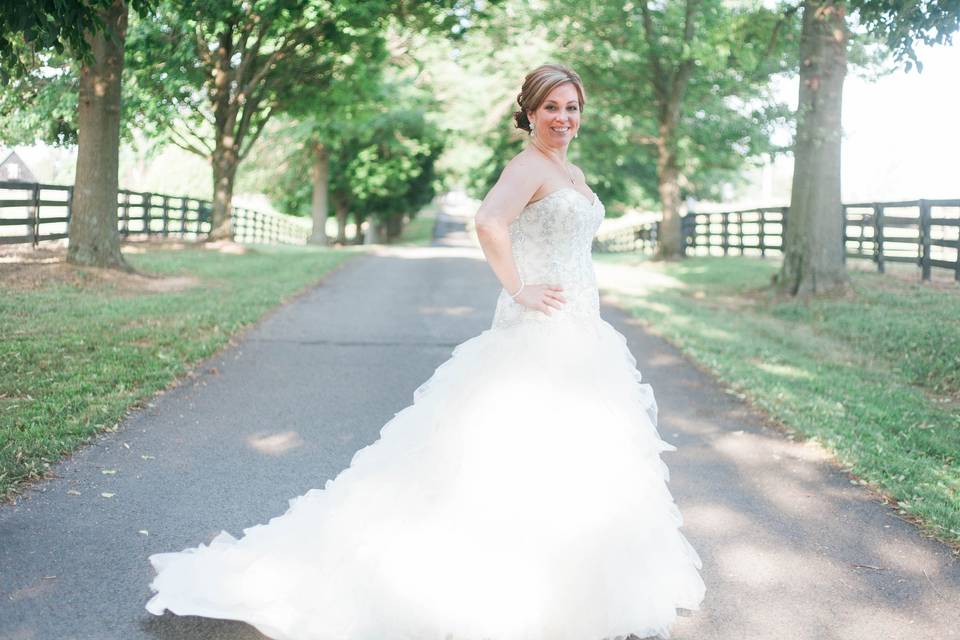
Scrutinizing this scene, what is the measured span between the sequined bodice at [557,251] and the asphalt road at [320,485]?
1.44 metres

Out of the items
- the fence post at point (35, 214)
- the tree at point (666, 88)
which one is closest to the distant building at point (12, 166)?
the fence post at point (35, 214)

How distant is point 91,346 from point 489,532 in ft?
21.1

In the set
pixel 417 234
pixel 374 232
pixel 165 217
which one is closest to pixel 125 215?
pixel 165 217

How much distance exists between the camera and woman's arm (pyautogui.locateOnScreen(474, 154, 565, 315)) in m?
3.38

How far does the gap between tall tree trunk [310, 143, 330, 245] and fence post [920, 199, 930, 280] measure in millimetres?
23002

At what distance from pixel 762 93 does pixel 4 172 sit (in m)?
19.6

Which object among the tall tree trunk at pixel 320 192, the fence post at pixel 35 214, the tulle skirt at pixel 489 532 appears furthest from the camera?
the tall tree trunk at pixel 320 192

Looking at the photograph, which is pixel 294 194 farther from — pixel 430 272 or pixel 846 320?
pixel 846 320

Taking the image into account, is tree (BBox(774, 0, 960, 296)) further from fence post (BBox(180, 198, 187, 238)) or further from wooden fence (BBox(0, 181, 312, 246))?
fence post (BBox(180, 198, 187, 238))

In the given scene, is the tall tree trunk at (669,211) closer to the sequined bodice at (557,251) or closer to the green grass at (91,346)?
the green grass at (91,346)

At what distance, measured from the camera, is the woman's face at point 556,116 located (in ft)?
11.7

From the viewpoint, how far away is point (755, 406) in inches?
303

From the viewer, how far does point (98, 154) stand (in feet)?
45.3

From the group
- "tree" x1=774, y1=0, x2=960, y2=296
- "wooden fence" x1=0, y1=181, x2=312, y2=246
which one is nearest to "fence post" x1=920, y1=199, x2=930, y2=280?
"tree" x1=774, y1=0, x2=960, y2=296
